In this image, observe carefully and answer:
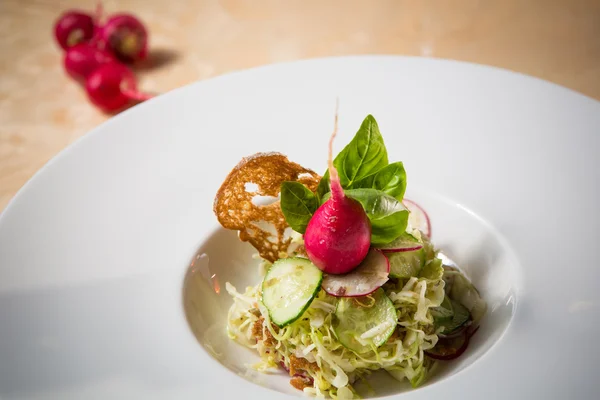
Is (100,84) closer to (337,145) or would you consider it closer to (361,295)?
(337,145)

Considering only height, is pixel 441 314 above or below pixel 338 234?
below

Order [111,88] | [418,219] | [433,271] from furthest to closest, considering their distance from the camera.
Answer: [111,88], [418,219], [433,271]

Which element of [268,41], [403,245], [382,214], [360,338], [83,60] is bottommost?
[83,60]

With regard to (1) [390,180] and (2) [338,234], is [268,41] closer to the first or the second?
(1) [390,180]

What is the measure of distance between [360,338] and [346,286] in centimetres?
18

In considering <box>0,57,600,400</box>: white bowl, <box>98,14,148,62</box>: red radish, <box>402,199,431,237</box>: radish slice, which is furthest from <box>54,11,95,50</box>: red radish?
<box>402,199,431,237</box>: radish slice

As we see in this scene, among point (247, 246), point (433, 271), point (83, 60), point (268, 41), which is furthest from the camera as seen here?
point (268, 41)

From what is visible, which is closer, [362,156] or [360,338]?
[360,338]

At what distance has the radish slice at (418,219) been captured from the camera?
2.67 m

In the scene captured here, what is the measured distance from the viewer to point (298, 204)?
2.27 meters

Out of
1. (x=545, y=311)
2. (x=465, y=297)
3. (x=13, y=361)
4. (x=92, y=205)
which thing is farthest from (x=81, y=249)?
(x=545, y=311)

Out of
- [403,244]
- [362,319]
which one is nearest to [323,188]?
[403,244]

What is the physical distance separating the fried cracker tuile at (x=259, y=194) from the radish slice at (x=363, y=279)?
43 centimetres

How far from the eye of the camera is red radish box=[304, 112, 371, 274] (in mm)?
2014
